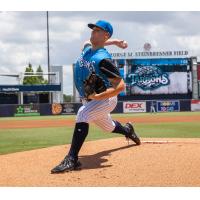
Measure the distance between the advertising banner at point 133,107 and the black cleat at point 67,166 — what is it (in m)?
25.7

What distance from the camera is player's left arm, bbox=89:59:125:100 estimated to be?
4.56 metres

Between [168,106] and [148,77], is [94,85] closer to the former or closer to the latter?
[168,106]

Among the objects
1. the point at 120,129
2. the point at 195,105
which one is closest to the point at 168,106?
the point at 195,105


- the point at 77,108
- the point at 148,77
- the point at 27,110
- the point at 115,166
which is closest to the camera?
the point at 115,166

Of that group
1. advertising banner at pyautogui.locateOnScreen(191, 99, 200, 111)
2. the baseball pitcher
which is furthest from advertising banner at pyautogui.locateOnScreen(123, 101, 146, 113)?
the baseball pitcher

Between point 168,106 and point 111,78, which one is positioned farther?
point 168,106

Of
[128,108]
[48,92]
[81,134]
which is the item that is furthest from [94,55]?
[48,92]

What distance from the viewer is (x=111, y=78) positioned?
15.1 ft

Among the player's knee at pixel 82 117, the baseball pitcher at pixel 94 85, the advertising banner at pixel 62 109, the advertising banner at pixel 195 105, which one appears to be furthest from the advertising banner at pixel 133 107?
the player's knee at pixel 82 117

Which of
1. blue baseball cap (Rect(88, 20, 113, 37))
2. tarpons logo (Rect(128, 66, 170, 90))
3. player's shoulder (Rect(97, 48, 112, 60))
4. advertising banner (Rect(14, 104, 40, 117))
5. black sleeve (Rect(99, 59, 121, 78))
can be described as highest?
tarpons logo (Rect(128, 66, 170, 90))

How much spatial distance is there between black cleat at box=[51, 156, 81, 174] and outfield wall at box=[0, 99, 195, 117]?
25.0 metres

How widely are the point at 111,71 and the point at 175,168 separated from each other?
123cm

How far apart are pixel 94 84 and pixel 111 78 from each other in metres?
0.20

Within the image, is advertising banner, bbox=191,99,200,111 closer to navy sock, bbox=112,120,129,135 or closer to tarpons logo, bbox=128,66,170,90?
tarpons logo, bbox=128,66,170,90
